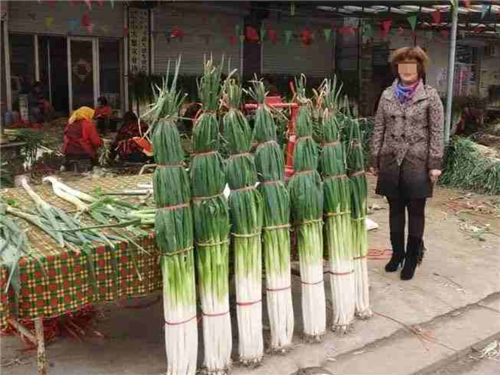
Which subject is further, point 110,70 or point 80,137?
point 110,70

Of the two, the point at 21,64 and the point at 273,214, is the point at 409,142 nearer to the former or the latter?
the point at 273,214

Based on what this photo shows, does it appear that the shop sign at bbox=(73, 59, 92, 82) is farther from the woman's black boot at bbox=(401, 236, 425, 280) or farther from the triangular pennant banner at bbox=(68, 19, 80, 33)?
the woman's black boot at bbox=(401, 236, 425, 280)

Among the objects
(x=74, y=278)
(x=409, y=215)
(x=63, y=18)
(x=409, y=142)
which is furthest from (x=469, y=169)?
(x=63, y=18)

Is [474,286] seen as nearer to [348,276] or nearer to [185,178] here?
[348,276]

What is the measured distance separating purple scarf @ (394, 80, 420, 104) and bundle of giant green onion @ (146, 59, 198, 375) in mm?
1989

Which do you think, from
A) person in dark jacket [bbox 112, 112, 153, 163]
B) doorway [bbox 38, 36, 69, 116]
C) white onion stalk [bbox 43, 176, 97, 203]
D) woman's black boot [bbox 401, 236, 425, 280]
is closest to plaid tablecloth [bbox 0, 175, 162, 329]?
white onion stalk [bbox 43, 176, 97, 203]

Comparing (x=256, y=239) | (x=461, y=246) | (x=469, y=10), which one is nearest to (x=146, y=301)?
(x=256, y=239)

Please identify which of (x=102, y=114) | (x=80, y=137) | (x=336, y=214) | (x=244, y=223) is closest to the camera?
(x=244, y=223)

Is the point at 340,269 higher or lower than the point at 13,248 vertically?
lower

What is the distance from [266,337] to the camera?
3.43m

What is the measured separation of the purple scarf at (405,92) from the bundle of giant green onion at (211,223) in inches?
71.3

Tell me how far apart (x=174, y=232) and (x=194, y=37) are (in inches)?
375

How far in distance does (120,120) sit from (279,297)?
26.8 ft

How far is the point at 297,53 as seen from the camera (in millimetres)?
13617
